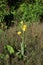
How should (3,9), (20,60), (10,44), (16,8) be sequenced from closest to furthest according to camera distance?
(20,60), (10,44), (3,9), (16,8)

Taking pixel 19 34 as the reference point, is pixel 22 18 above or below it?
below

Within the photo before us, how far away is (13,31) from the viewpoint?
8445 millimetres

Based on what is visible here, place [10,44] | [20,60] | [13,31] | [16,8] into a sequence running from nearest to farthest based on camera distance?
[20,60], [10,44], [13,31], [16,8]

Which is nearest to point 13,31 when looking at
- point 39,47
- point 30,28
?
point 30,28

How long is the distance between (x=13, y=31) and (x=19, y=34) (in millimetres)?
651

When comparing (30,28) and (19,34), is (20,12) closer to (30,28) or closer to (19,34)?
(30,28)

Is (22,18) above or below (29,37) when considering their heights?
below

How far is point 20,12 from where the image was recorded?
11383 mm

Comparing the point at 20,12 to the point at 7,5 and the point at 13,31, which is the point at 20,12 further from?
the point at 13,31

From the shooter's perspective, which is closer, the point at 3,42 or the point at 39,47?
the point at 39,47

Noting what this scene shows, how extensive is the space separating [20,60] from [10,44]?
843mm

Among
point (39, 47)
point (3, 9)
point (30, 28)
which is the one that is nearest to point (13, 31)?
point (30, 28)

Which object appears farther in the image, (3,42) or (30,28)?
(30,28)

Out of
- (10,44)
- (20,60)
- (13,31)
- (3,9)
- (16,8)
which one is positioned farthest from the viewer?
(16,8)
